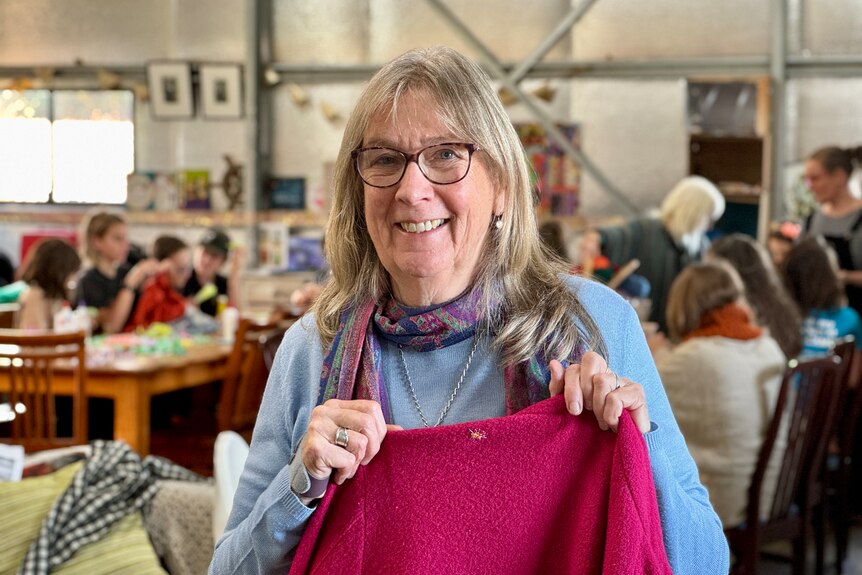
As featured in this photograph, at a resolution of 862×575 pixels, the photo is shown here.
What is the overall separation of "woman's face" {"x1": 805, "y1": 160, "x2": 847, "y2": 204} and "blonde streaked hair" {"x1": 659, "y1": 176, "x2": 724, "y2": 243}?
1.74 feet

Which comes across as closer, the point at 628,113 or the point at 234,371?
the point at 234,371

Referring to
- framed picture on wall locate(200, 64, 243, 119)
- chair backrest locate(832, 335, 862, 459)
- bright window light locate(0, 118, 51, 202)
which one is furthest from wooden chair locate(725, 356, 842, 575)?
bright window light locate(0, 118, 51, 202)

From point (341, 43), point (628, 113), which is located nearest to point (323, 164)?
point (341, 43)

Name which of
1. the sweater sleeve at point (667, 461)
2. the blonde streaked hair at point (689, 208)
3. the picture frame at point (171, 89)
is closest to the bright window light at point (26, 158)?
the picture frame at point (171, 89)

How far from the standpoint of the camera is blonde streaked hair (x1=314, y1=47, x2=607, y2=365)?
147 centimetres

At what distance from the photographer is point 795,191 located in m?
9.04

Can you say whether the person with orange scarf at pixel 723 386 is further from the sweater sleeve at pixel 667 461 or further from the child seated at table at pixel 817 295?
the sweater sleeve at pixel 667 461

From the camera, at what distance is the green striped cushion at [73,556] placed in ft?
9.00

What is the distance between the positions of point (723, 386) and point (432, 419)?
2.35m

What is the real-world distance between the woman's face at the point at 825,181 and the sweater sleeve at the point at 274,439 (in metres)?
4.83

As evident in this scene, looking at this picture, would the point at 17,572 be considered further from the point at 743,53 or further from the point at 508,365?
the point at 743,53

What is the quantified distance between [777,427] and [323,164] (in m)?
7.58

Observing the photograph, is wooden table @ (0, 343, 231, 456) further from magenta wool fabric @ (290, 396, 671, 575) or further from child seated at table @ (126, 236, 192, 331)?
magenta wool fabric @ (290, 396, 671, 575)

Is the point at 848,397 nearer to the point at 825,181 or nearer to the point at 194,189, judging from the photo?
the point at 825,181
